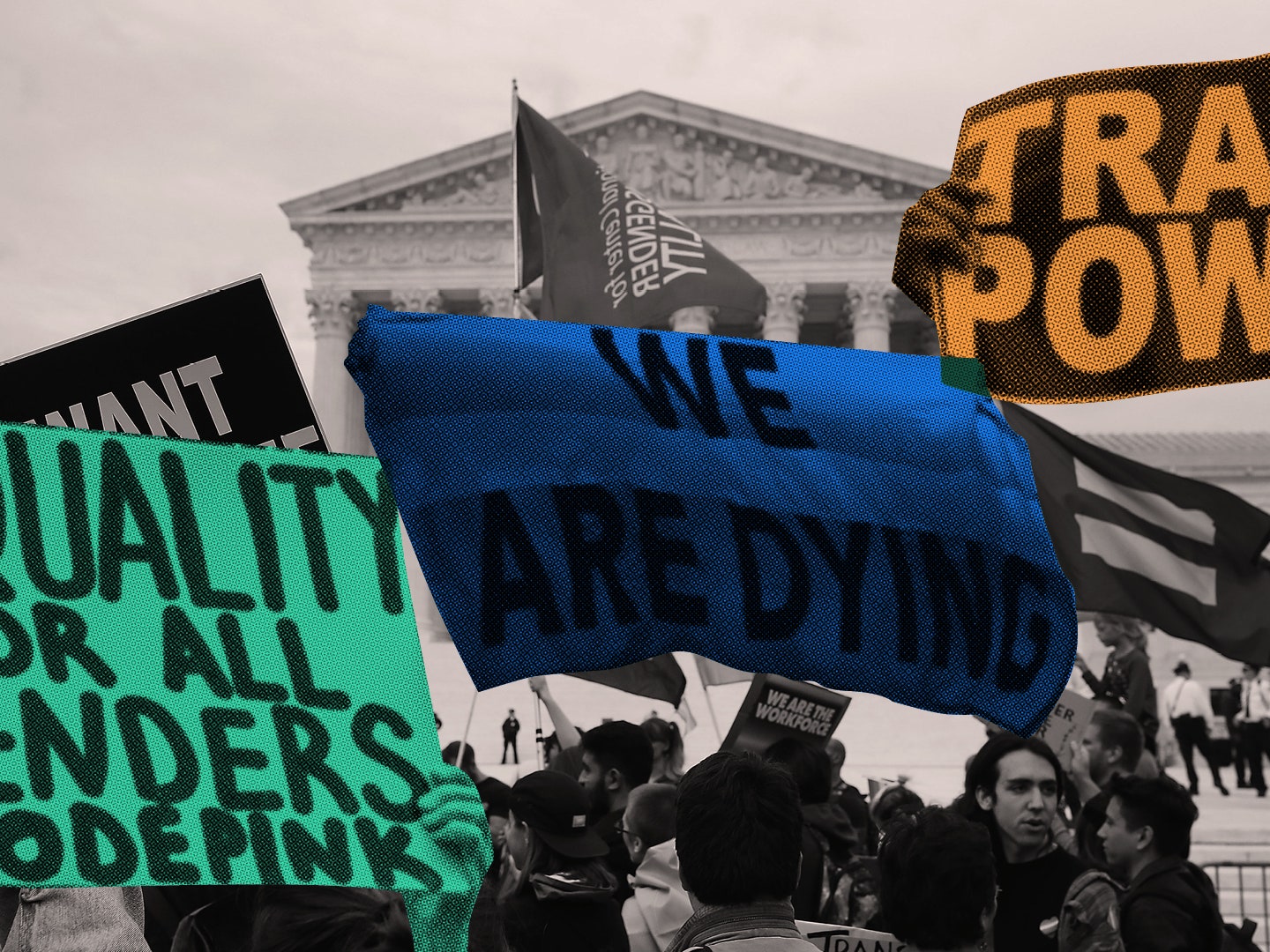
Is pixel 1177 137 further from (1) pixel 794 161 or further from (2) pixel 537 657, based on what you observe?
(1) pixel 794 161

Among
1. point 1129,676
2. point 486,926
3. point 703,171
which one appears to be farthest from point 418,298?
point 486,926

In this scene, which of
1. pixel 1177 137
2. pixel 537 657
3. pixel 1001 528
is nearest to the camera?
pixel 537 657

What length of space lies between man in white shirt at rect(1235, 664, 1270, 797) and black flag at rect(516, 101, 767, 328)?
28.6ft

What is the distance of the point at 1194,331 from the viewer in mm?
3945

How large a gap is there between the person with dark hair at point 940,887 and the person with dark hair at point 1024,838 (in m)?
1.26

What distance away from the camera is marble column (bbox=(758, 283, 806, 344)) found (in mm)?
48438

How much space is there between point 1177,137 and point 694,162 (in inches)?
1826

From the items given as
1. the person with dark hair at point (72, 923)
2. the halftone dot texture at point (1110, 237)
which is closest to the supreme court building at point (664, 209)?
the halftone dot texture at point (1110, 237)

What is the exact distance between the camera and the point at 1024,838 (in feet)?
15.5

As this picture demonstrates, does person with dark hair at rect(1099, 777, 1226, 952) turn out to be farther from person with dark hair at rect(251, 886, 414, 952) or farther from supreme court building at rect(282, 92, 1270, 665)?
supreme court building at rect(282, 92, 1270, 665)

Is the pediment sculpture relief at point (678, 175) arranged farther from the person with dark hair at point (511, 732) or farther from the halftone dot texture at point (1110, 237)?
the halftone dot texture at point (1110, 237)

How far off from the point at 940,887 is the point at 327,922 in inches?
52.1

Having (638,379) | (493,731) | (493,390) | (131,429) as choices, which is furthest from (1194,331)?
(493,731)

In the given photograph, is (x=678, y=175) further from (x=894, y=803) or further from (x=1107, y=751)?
(x=1107, y=751)
